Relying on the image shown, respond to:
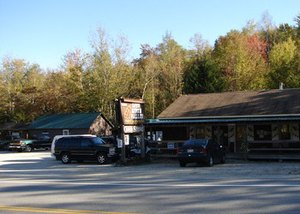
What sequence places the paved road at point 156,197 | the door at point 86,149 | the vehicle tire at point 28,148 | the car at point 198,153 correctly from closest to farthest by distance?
the paved road at point 156,197
the car at point 198,153
the door at point 86,149
the vehicle tire at point 28,148

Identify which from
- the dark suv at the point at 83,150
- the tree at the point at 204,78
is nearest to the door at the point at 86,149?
the dark suv at the point at 83,150

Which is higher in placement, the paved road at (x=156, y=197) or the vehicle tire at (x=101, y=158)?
the vehicle tire at (x=101, y=158)

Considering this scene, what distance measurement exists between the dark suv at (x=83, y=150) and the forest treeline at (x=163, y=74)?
26.8 metres

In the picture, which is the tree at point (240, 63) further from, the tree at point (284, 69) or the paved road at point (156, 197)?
the paved road at point (156, 197)

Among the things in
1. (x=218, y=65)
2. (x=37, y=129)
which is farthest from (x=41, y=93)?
(x=218, y=65)

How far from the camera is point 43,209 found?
418 inches

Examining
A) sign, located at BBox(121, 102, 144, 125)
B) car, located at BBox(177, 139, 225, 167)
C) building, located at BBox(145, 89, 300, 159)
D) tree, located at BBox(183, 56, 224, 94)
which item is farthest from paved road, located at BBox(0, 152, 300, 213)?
tree, located at BBox(183, 56, 224, 94)

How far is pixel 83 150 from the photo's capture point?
29.3m

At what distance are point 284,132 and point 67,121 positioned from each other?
34.2 m

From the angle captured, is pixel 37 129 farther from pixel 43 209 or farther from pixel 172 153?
pixel 43 209

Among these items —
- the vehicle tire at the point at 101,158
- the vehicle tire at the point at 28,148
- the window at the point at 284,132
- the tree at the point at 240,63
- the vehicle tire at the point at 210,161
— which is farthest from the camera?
the tree at the point at 240,63

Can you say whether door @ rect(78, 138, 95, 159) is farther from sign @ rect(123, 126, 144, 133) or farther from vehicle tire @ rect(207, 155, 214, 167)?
vehicle tire @ rect(207, 155, 214, 167)

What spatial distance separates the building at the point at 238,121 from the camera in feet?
95.2

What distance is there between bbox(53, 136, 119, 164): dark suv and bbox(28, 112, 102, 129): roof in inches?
1005
